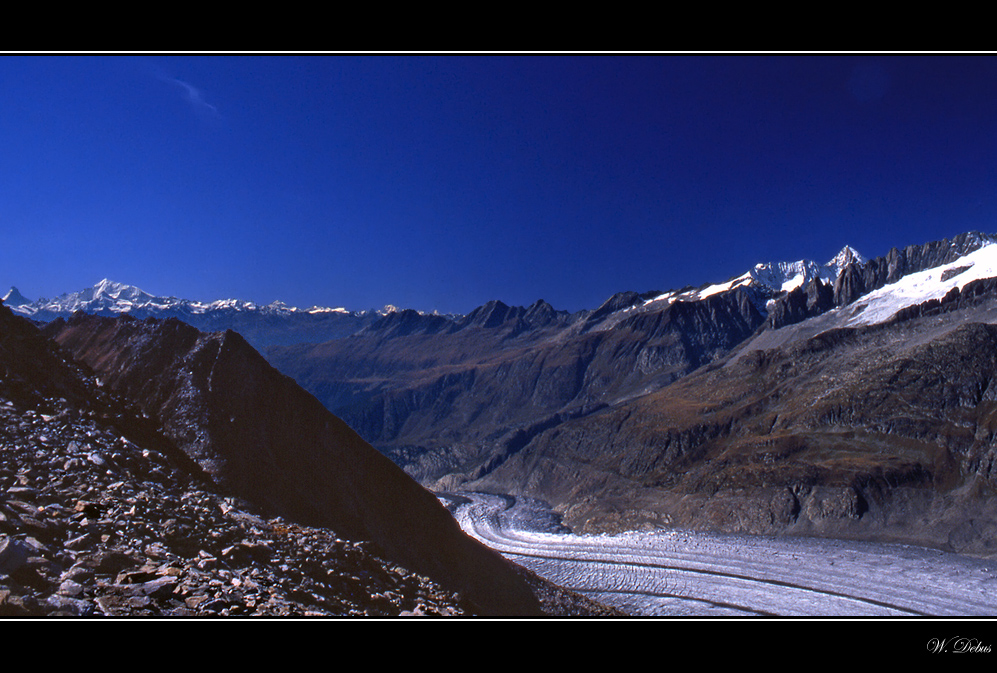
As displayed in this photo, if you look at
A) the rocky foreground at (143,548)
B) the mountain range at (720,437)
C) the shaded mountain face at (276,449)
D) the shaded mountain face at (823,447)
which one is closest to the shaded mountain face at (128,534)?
the rocky foreground at (143,548)

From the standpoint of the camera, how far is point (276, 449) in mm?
24953

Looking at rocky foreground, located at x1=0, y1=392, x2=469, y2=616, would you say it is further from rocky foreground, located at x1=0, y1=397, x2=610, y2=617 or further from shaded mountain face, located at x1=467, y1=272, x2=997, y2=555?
shaded mountain face, located at x1=467, y1=272, x2=997, y2=555

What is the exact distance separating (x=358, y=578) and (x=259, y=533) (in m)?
3.56

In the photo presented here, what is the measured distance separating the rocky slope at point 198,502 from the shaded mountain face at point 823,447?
6301cm

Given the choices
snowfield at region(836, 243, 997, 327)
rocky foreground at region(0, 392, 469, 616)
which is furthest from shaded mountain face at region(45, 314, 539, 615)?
snowfield at region(836, 243, 997, 327)

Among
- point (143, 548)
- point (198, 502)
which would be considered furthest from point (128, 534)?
point (198, 502)

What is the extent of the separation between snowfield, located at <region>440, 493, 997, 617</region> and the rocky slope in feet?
104

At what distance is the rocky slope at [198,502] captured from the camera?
12281 millimetres

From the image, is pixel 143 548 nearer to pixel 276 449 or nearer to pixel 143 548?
pixel 143 548

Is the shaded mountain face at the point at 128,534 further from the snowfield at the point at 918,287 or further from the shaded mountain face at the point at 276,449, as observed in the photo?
the snowfield at the point at 918,287

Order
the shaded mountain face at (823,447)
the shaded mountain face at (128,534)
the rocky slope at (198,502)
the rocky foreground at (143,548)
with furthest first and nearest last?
the shaded mountain face at (823,447) → the rocky slope at (198,502) → the shaded mountain face at (128,534) → the rocky foreground at (143,548)

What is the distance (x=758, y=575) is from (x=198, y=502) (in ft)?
206

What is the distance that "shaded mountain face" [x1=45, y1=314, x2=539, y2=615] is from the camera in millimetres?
22344
